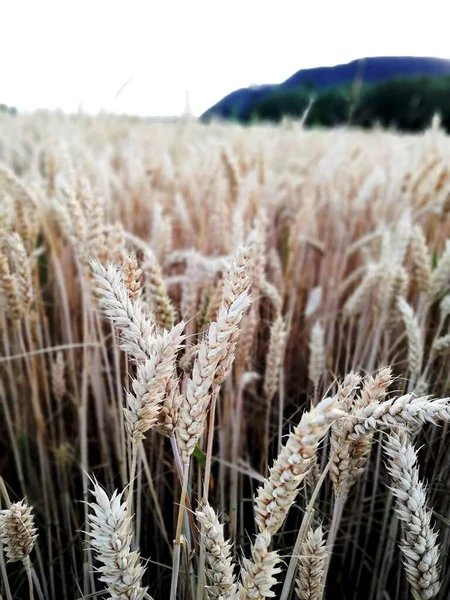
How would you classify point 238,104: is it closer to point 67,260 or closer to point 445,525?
point 67,260

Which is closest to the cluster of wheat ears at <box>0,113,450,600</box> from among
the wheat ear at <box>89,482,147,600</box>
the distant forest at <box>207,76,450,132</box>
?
the wheat ear at <box>89,482,147,600</box>

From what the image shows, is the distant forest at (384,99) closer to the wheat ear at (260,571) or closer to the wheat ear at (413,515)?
the wheat ear at (413,515)

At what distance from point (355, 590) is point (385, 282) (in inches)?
28.5

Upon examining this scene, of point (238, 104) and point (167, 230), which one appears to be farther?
point (238, 104)

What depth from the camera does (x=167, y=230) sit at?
1.50 m

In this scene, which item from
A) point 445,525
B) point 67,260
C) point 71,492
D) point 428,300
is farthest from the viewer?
point 67,260

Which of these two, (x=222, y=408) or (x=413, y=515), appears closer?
(x=413, y=515)

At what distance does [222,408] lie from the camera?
4.71 feet

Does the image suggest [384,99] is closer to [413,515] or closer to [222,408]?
[222,408]

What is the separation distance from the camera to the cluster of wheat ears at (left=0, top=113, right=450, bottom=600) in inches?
21.4

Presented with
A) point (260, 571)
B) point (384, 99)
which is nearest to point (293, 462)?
point (260, 571)

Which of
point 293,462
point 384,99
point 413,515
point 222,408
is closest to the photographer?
point 293,462

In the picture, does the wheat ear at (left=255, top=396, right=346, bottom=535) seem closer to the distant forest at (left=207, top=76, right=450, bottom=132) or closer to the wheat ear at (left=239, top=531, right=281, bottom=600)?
the wheat ear at (left=239, top=531, right=281, bottom=600)

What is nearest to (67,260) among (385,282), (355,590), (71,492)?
(71,492)
